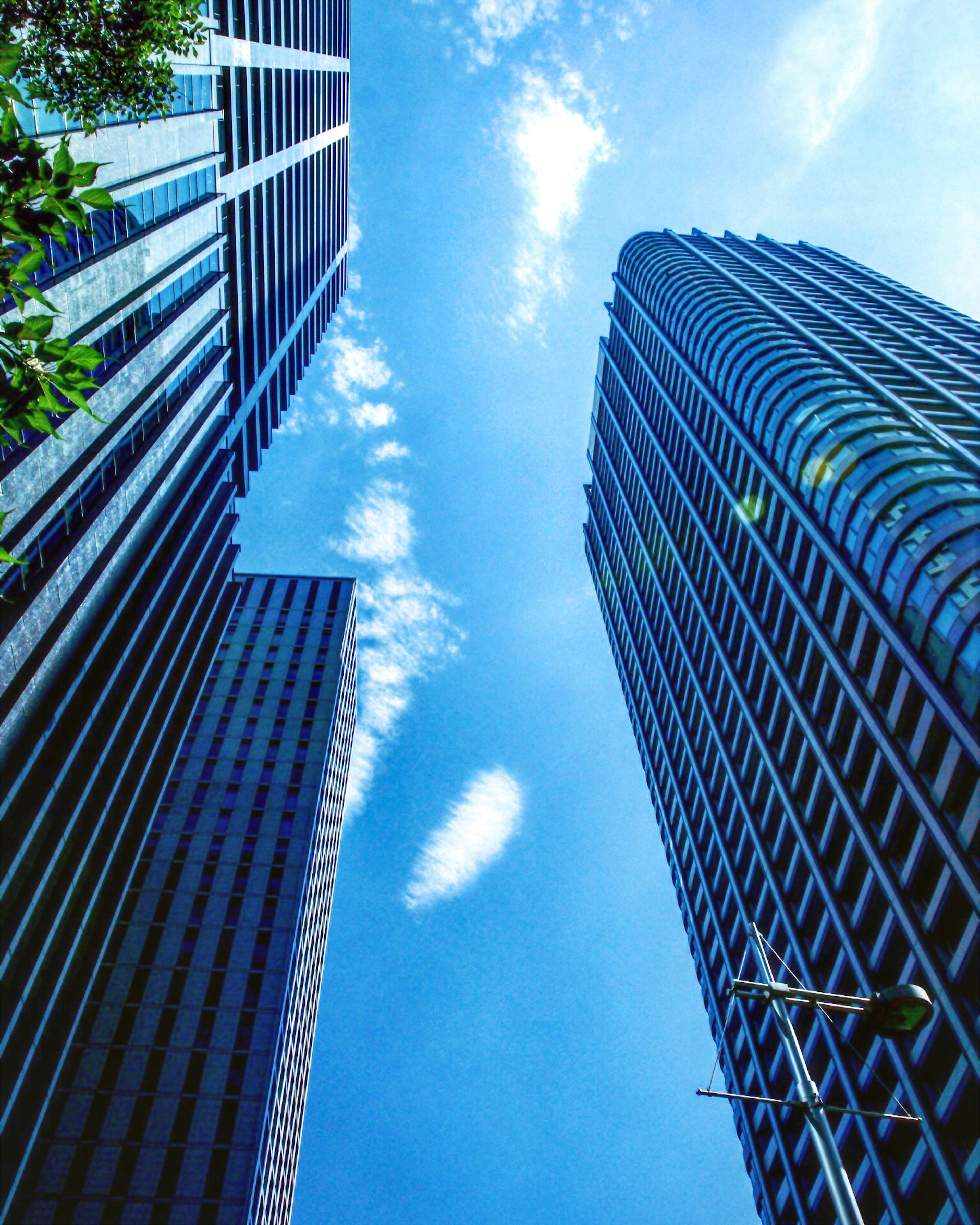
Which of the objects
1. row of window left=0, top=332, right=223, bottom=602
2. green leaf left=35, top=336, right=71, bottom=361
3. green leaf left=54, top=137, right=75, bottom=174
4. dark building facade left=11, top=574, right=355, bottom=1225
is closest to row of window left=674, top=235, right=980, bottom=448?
row of window left=0, top=332, right=223, bottom=602

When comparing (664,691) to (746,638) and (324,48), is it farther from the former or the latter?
(324,48)

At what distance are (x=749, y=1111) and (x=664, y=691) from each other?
43.5m

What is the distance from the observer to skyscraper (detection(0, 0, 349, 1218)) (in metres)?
30.5

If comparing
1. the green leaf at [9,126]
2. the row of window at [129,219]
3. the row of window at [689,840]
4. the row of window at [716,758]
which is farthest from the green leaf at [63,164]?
the row of window at [689,840]

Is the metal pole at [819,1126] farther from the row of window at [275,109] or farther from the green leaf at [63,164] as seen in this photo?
the row of window at [275,109]

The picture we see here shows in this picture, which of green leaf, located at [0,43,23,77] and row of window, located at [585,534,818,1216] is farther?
row of window, located at [585,534,818,1216]

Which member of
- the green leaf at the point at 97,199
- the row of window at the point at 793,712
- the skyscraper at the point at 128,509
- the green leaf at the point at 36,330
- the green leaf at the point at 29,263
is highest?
the green leaf at the point at 97,199

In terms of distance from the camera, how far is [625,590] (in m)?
111

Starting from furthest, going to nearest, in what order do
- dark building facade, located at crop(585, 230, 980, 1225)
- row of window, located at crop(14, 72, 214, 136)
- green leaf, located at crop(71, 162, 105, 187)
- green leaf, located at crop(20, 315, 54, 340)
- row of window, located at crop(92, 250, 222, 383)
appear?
1. dark building facade, located at crop(585, 230, 980, 1225)
2. row of window, located at crop(92, 250, 222, 383)
3. row of window, located at crop(14, 72, 214, 136)
4. green leaf, located at crop(71, 162, 105, 187)
5. green leaf, located at crop(20, 315, 54, 340)

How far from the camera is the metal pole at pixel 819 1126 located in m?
9.80

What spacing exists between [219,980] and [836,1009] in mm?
63840

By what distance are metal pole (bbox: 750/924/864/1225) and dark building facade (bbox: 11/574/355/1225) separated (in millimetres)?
53963

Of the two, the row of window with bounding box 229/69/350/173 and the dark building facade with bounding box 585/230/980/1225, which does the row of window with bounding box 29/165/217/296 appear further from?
the dark building facade with bounding box 585/230/980/1225

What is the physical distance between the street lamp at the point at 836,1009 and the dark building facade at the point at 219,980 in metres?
53.9
